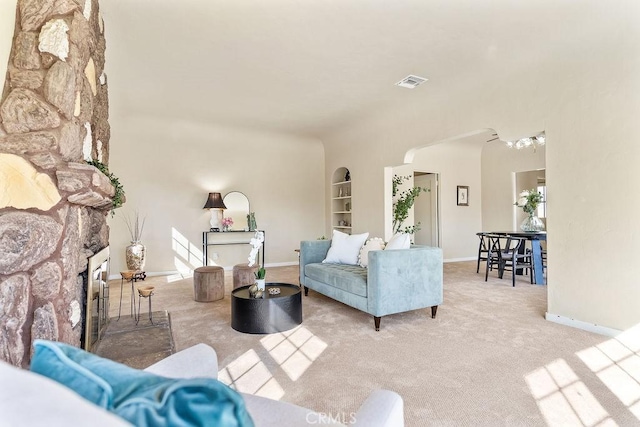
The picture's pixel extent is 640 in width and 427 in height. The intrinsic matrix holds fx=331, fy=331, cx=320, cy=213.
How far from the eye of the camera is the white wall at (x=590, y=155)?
2703 mm

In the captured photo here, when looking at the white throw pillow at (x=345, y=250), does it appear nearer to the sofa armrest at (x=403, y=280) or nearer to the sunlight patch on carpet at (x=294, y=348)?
the sofa armrest at (x=403, y=280)

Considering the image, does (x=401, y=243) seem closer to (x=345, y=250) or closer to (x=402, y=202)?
(x=345, y=250)

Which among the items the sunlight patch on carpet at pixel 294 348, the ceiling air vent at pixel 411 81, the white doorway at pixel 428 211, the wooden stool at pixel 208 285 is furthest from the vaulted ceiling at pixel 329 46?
the white doorway at pixel 428 211

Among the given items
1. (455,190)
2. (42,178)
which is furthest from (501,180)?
(42,178)

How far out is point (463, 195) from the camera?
25.1 feet

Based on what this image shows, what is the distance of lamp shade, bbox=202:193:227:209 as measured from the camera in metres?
5.82

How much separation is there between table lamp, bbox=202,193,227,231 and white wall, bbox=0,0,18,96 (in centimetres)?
428

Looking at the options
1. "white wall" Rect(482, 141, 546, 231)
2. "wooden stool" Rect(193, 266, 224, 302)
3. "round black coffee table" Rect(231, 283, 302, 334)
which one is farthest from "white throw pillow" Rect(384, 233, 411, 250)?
"white wall" Rect(482, 141, 546, 231)

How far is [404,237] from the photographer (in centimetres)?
328

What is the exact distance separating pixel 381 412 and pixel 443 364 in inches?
62.7

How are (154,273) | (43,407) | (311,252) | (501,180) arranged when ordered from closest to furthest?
1. (43,407)
2. (311,252)
3. (154,273)
4. (501,180)

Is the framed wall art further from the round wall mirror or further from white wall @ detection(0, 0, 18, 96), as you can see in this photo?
white wall @ detection(0, 0, 18, 96)

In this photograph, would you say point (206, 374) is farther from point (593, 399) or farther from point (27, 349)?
point (593, 399)

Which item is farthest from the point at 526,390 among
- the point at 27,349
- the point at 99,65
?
the point at 99,65
